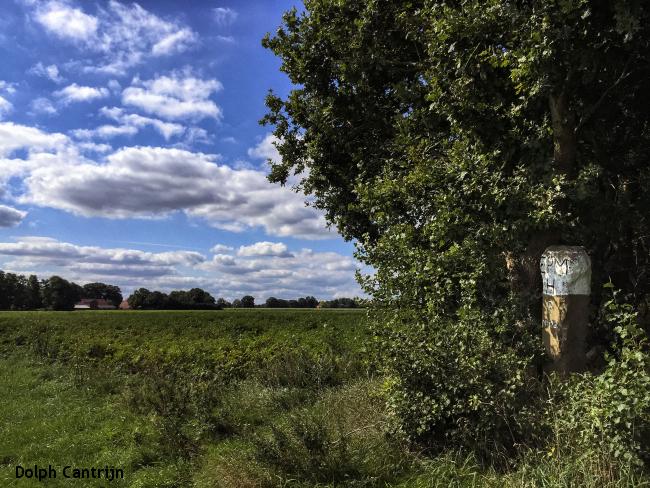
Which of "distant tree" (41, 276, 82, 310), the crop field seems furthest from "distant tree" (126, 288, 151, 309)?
the crop field

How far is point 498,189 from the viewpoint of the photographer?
673 centimetres

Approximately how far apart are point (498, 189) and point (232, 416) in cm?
671

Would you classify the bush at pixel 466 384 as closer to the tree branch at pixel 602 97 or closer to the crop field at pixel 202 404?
the crop field at pixel 202 404

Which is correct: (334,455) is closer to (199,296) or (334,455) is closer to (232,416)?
(232,416)

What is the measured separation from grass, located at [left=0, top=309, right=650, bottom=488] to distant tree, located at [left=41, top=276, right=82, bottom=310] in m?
52.0

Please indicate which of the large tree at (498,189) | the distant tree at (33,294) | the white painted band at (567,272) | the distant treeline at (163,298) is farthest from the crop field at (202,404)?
the distant tree at (33,294)

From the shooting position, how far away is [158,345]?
811 inches

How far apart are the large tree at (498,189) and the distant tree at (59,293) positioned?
71193mm

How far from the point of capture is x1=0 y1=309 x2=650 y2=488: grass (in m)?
5.91

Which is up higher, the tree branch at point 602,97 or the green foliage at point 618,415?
the tree branch at point 602,97

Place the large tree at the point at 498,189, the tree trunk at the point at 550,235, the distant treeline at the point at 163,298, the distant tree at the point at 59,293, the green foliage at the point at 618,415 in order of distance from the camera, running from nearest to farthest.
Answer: the green foliage at the point at 618,415, the large tree at the point at 498,189, the tree trunk at the point at 550,235, the distant treeline at the point at 163,298, the distant tree at the point at 59,293

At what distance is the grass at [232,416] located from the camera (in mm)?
5910

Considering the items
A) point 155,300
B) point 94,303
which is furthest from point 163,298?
point 94,303

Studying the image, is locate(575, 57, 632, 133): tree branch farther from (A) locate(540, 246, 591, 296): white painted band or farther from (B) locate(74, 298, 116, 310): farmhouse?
(B) locate(74, 298, 116, 310): farmhouse
